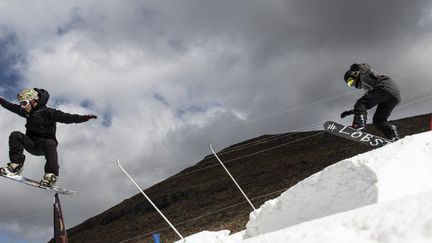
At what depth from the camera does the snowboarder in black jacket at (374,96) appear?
28.6 feet

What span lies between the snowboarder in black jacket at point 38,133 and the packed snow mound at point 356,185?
14.2 feet

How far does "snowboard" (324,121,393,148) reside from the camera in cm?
864

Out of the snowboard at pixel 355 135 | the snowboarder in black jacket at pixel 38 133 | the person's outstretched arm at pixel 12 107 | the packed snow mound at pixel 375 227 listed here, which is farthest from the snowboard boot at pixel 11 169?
the packed snow mound at pixel 375 227

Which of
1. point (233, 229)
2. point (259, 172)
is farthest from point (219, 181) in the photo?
point (233, 229)

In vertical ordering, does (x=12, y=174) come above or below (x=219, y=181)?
below

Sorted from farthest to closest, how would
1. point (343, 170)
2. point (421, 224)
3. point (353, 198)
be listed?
point (343, 170)
point (353, 198)
point (421, 224)

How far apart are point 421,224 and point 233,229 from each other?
14.1 m

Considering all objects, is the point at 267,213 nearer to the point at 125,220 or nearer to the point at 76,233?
the point at 125,220

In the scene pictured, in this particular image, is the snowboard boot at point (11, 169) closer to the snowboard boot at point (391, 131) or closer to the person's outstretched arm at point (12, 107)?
the person's outstretched arm at point (12, 107)

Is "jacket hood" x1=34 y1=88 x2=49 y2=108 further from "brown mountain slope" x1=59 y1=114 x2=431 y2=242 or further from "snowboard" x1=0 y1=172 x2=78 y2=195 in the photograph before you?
"brown mountain slope" x1=59 y1=114 x2=431 y2=242

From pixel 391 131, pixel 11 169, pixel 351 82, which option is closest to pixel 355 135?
pixel 391 131

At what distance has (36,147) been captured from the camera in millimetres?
8688

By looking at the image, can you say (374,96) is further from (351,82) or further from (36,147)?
(36,147)

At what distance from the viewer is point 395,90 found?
29.3 ft
